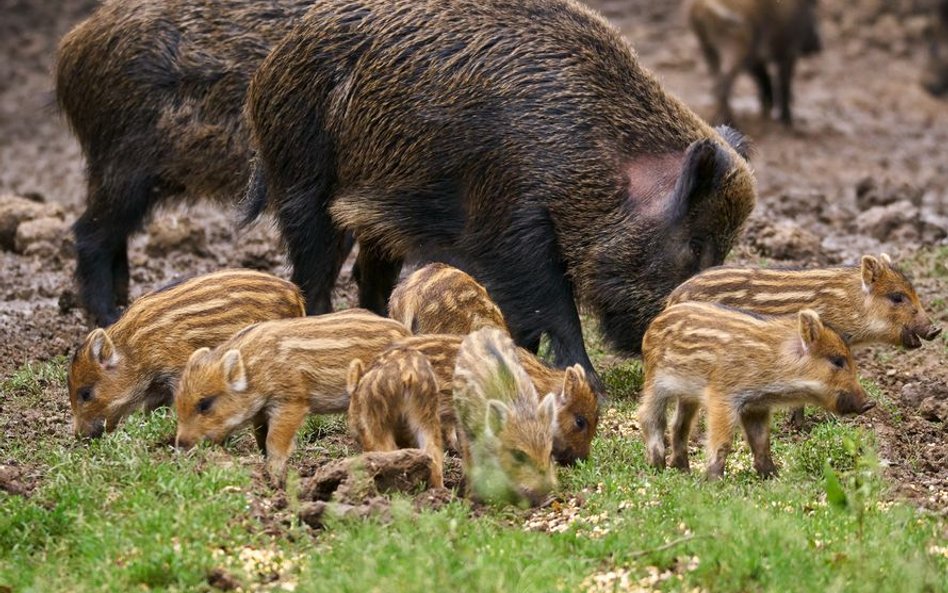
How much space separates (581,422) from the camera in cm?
600

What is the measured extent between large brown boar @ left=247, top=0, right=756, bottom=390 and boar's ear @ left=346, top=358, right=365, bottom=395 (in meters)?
1.75

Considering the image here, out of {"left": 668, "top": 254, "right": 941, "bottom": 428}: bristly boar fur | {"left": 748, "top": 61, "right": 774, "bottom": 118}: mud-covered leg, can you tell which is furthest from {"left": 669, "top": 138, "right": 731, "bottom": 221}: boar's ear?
{"left": 748, "top": 61, "right": 774, "bottom": 118}: mud-covered leg

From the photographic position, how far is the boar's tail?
832 cm

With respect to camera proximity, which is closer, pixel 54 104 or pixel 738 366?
pixel 738 366

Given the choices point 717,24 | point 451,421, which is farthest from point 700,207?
point 717,24

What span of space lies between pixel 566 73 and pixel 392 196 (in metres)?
1.04

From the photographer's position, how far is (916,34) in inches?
764

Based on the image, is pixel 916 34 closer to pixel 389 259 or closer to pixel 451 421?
pixel 389 259

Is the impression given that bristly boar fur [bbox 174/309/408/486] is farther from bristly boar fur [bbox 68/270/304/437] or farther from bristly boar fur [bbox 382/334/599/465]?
bristly boar fur [bbox 68/270/304/437]

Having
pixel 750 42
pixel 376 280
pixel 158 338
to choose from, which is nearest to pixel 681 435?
pixel 158 338

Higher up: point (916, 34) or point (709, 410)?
point (709, 410)

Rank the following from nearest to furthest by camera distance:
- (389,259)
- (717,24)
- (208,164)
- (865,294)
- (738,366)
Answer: (738,366) < (865,294) < (389,259) < (208,164) < (717,24)

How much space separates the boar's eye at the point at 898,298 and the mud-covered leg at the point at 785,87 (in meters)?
9.21

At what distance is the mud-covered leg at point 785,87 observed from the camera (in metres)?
15.9
